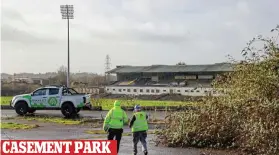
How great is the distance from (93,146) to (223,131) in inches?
214

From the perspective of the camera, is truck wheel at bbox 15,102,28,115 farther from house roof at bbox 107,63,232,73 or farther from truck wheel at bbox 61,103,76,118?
house roof at bbox 107,63,232,73

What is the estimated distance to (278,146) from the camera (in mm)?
11984

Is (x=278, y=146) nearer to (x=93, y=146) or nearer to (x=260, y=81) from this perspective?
(x=260, y=81)

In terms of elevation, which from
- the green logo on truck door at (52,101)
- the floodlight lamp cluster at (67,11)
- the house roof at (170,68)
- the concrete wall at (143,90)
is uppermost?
the floodlight lamp cluster at (67,11)

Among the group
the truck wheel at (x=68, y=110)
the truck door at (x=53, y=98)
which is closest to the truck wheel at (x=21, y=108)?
the truck door at (x=53, y=98)

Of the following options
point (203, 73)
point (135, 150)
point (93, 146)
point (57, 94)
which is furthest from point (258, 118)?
point (203, 73)

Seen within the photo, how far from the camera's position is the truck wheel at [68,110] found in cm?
2668

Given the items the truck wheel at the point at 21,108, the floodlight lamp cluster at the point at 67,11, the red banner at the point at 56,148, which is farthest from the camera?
the floodlight lamp cluster at the point at 67,11

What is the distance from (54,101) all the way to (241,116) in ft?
51.5

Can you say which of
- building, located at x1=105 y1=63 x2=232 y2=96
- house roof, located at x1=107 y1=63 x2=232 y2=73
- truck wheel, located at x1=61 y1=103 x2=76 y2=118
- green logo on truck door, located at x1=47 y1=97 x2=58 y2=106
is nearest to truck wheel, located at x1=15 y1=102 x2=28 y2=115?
green logo on truck door, located at x1=47 y1=97 x2=58 y2=106

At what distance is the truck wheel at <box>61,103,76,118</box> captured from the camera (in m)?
26.7

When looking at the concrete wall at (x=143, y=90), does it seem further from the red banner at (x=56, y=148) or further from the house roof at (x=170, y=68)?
the red banner at (x=56, y=148)

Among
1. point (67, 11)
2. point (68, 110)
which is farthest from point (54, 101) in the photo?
point (67, 11)

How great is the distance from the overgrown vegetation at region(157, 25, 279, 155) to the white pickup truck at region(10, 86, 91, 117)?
12076 mm
